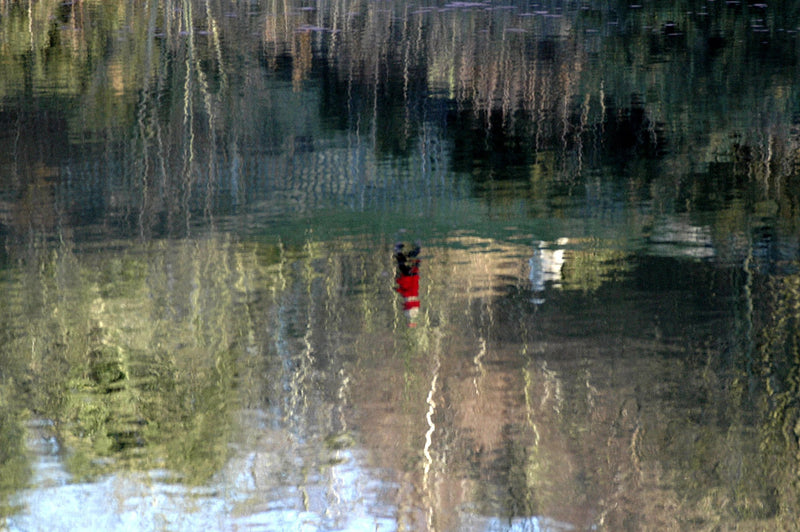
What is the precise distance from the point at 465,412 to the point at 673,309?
6.39 ft

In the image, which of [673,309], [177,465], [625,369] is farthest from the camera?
[673,309]

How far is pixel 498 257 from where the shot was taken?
8.13m

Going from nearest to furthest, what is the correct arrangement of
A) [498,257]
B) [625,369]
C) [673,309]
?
[625,369] < [673,309] < [498,257]

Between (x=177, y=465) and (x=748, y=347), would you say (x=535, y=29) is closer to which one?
(x=748, y=347)

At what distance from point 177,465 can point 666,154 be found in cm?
774

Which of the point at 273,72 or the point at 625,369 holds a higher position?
the point at 273,72

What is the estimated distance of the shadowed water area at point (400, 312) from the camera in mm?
5043

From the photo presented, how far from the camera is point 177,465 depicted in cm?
527

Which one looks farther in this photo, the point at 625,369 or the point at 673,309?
the point at 673,309

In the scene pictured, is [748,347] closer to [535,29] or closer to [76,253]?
[76,253]

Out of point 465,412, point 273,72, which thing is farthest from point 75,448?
point 273,72

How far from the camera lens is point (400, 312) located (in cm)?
718

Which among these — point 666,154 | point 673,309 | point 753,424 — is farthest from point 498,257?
point 666,154

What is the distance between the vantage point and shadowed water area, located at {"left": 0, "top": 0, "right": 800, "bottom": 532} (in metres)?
5.04
